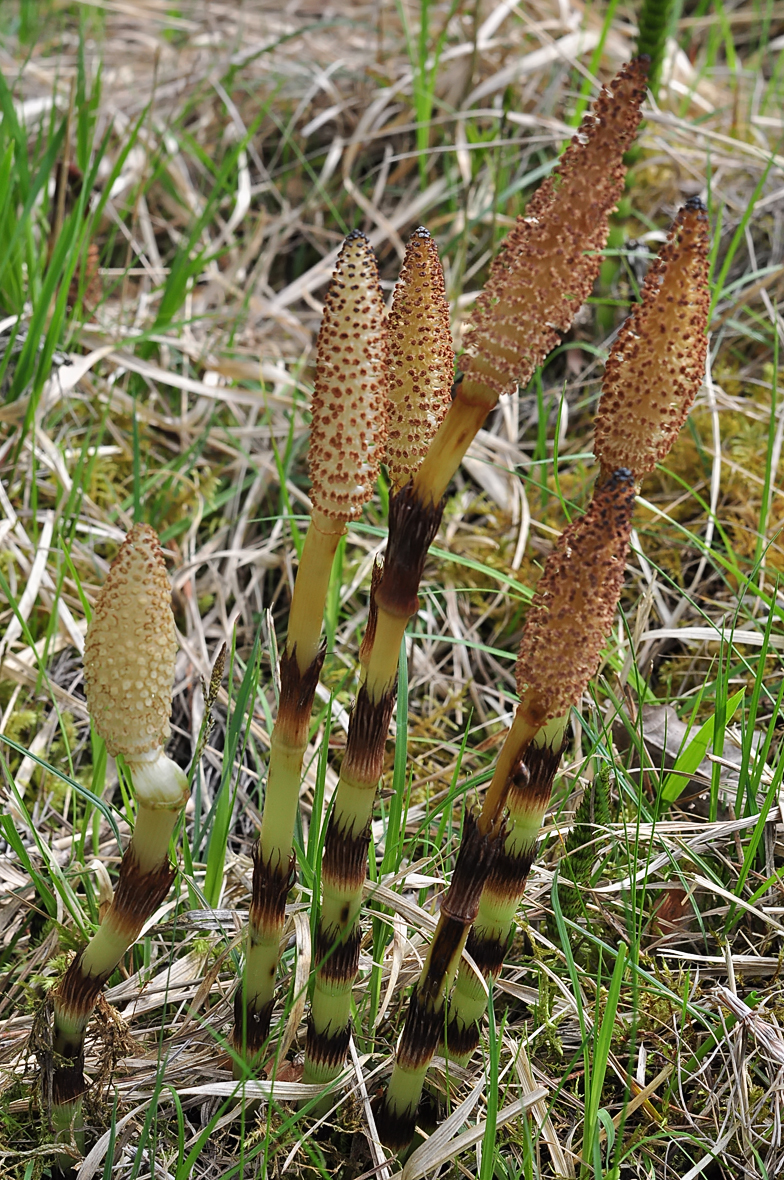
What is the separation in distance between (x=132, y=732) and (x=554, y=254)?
651 millimetres

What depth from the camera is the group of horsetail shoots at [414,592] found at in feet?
3.38

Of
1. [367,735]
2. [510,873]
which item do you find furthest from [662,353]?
[510,873]

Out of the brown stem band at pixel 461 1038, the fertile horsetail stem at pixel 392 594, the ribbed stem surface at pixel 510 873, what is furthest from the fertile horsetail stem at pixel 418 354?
the brown stem band at pixel 461 1038

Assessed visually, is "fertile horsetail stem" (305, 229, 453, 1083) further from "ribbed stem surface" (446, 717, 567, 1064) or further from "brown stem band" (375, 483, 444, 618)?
"ribbed stem surface" (446, 717, 567, 1064)

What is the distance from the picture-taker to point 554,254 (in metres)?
1.00

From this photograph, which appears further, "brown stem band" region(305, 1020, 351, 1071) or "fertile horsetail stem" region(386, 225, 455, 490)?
"brown stem band" region(305, 1020, 351, 1071)

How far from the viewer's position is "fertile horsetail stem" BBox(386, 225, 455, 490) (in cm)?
116

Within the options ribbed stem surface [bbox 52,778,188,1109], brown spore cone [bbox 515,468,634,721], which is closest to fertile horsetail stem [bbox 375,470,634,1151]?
brown spore cone [bbox 515,468,634,721]

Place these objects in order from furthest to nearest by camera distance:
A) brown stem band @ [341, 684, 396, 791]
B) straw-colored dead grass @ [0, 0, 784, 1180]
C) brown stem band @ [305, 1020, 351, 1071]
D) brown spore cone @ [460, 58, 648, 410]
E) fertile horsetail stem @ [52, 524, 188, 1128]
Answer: straw-colored dead grass @ [0, 0, 784, 1180] → brown stem band @ [305, 1020, 351, 1071] → brown stem band @ [341, 684, 396, 791] → fertile horsetail stem @ [52, 524, 188, 1128] → brown spore cone @ [460, 58, 648, 410]

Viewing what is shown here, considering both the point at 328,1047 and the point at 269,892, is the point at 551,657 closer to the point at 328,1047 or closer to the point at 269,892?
the point at 269,892

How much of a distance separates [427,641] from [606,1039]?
4.06ft

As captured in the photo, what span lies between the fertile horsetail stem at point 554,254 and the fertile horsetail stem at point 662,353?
85 mm

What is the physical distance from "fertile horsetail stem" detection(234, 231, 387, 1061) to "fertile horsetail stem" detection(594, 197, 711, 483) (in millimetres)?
257

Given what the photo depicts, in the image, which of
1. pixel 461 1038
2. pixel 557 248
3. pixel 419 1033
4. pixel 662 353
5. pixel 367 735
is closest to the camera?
pixel 557 248
